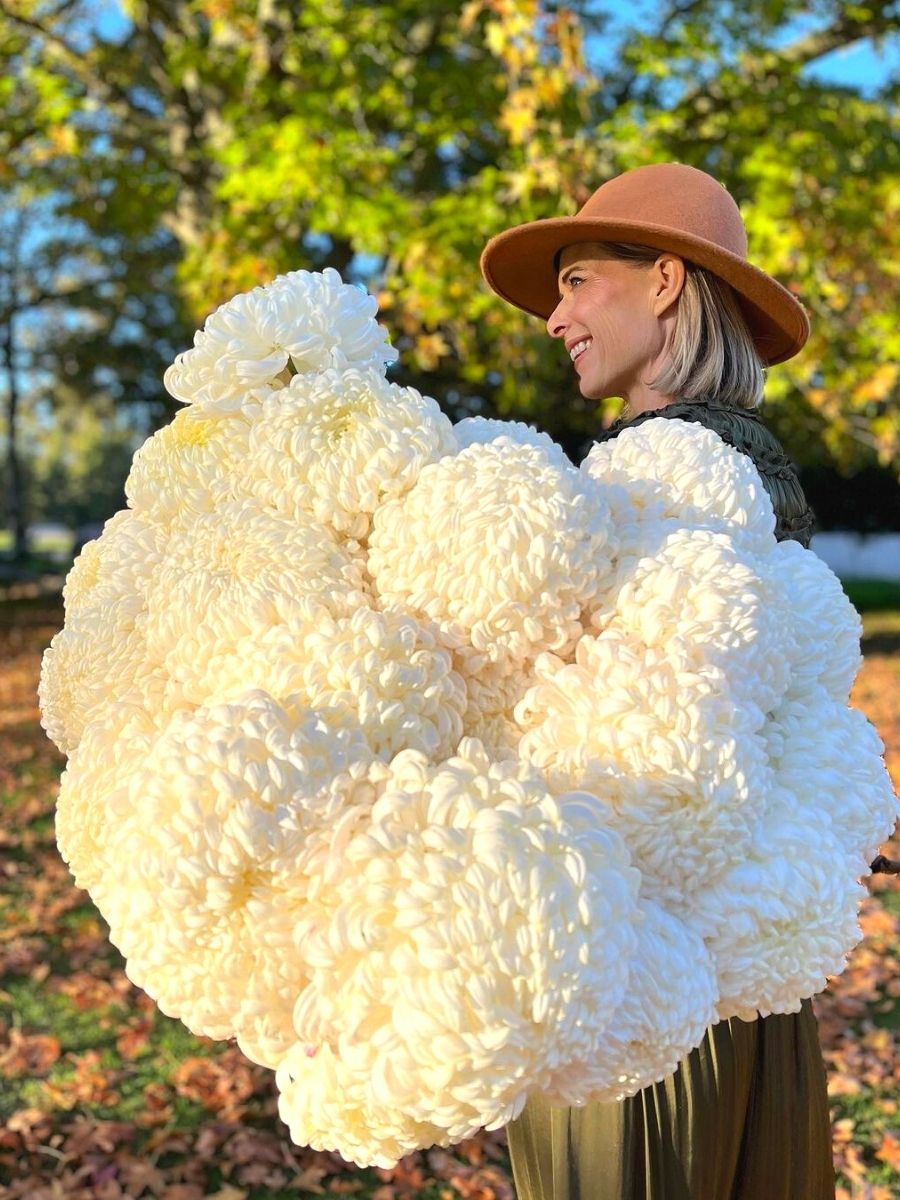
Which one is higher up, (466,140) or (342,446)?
(466,140)

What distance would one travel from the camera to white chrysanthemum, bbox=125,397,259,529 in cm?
149

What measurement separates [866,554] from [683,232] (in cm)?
3043

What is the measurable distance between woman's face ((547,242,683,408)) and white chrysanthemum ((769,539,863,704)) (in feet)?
1.80

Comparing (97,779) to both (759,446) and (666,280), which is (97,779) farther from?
(666,280)

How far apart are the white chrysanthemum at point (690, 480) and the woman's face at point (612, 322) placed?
1.54ft

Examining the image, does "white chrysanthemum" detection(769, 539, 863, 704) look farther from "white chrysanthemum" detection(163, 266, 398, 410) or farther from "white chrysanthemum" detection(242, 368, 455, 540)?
"white chrysanthemum" detection(163, 266, 398, 410)

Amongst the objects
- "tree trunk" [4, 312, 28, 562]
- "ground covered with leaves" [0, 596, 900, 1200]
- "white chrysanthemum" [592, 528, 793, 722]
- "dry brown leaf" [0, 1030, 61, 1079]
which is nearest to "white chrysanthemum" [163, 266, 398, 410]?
"white chrysanthemum" [592, 528, 793, 722]

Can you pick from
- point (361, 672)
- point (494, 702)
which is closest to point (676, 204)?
point (494, 702)

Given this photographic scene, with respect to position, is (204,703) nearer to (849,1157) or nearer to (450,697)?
(450,697)

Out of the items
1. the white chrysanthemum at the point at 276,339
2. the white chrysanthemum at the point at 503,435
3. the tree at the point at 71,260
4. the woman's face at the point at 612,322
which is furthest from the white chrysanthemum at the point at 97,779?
the tree at the point at 71,260

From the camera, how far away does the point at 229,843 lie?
1147mm

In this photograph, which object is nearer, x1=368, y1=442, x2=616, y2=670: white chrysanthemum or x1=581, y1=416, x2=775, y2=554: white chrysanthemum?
x1=368, y1=442, x2=616, y2=670: white chrysanthemum

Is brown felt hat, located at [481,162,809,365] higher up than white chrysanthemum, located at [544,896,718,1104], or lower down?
higher up

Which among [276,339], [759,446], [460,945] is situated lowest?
[460,945]
